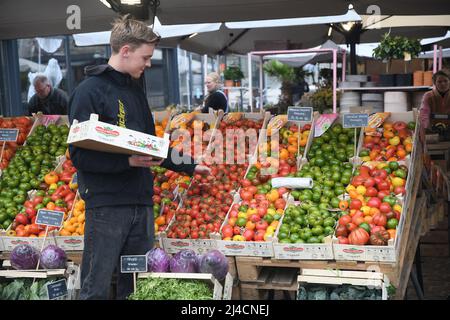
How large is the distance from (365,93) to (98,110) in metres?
6.28

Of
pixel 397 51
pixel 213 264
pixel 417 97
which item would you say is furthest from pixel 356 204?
pixel 397 51

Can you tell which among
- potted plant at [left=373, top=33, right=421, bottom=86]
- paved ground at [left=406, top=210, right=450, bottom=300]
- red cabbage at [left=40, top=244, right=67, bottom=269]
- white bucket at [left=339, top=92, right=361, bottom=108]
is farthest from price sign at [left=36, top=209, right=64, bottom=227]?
potted plant at [left=373, top=33, right=421, bottom=86]

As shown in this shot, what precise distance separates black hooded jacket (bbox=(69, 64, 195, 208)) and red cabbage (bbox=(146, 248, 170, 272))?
0.95 feet

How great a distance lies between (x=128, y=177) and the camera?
2.92 m

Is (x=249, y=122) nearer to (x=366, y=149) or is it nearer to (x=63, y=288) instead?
(x=366, y=149)

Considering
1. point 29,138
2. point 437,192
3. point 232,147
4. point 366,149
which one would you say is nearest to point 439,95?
point 437,192

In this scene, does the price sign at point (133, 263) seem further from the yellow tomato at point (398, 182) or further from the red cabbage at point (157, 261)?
the yellow tomato at point (398, 182)

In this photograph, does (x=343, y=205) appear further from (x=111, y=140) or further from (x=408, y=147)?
(x=111, y=140)

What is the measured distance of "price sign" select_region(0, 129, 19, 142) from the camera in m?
4.82

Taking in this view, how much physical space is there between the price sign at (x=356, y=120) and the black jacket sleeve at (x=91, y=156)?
2.17 meters

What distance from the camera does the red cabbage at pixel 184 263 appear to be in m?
2.98

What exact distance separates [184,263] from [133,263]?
0.90 ft

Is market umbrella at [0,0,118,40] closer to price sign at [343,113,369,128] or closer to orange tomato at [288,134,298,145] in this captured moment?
orange tomato at [288,134,298,145]

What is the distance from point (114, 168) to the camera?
273cm
